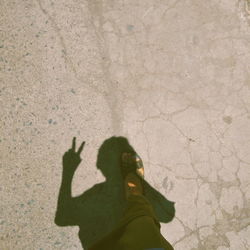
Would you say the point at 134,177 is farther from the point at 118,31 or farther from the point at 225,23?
the point at 225,23

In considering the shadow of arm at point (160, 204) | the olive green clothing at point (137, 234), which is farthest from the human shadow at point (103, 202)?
the olive green clothing at point (137, 234)

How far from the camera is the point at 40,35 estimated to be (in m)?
2.77

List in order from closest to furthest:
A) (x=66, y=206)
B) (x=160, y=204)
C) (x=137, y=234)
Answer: (x=137, y=234) < (x=66, y=206) < (x=160, y=204)

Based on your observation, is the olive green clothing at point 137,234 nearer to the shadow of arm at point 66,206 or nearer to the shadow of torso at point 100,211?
the shadow of torso at point 100,211

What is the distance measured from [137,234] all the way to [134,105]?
1.29 metres

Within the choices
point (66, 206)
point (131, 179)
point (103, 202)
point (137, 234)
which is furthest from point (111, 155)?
point (137, 234)

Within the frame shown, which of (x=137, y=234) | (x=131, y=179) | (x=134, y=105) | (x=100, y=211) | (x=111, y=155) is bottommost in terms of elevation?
(x=137, y=234)

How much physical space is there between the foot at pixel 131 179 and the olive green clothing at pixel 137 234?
18cm

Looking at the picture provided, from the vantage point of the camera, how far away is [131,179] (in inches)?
108

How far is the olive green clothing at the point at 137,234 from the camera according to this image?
1.95 meters

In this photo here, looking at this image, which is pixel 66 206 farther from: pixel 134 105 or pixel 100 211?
pixel 134 105

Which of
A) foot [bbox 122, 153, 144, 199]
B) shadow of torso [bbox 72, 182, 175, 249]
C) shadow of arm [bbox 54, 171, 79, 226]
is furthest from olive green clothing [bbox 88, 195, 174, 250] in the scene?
shadow of arm [bbox 54, 171, 79, 226]

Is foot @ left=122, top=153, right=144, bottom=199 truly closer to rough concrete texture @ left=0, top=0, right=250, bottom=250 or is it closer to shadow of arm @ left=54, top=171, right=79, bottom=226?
rough concrete texture @ left=0, top=0, right=250, bottom=250

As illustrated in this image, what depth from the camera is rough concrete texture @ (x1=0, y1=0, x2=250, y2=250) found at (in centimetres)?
268
